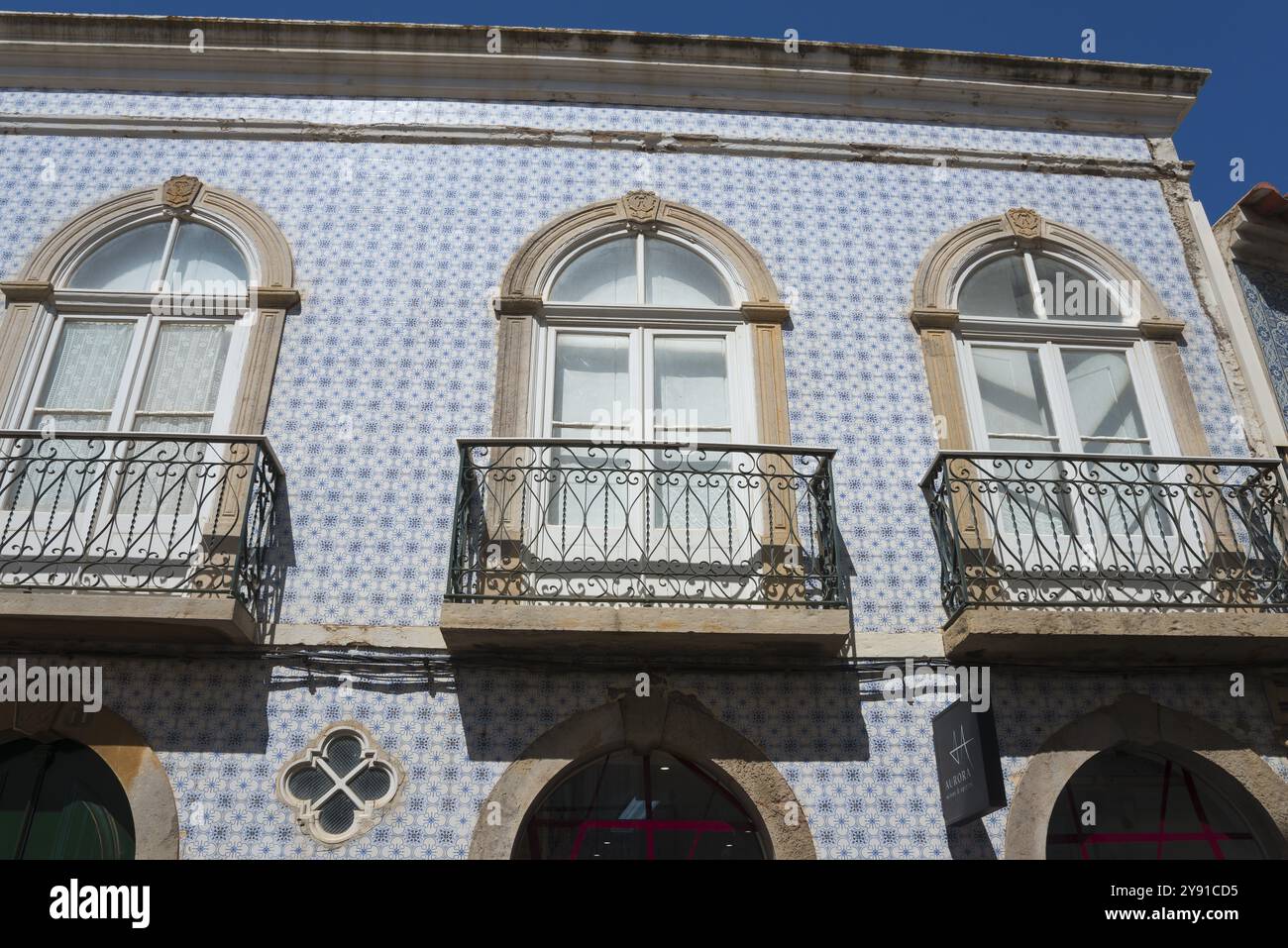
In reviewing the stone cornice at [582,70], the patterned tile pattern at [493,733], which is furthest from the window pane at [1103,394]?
the stone cornice at [582,70]

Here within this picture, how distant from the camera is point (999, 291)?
664cm

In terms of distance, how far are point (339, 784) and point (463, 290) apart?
3.02 m

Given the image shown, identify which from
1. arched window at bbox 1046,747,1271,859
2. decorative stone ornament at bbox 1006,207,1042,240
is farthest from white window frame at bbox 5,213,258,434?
arched window at bbox 1046,747,1271,859

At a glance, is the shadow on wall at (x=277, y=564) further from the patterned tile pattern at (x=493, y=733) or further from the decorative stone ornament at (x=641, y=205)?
the decorative stone ornament at (x=641, y=205)

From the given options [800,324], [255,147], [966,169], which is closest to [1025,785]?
[800,324]

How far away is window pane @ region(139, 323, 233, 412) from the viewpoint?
5859 mm

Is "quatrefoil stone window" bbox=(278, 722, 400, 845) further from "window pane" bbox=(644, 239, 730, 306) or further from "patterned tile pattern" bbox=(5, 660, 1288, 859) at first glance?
"window pane" bbox=(644, 239, 730, 306)

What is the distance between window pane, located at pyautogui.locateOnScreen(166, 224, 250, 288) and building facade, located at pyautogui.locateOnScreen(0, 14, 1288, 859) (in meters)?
0.02

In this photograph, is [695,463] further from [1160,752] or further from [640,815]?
[1160,752]

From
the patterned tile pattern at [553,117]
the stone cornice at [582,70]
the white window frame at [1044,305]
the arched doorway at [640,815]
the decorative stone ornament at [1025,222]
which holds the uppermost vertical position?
the stone cornice at [582,70]

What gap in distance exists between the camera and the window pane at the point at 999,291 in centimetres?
655

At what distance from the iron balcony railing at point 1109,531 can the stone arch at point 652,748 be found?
1323mm

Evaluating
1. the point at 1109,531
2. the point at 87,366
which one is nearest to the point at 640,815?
the point at 1109,531
